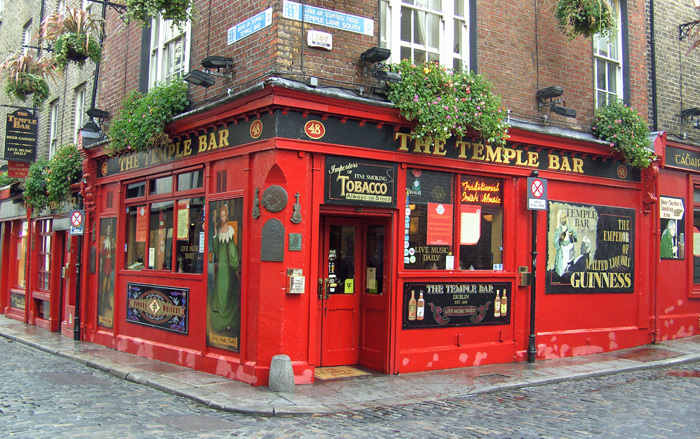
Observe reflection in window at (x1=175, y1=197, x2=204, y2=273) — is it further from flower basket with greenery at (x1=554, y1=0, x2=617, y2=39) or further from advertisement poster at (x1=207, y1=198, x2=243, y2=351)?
flower basket with greenery at (x1=554, y1=0, x2=617, y2=39)

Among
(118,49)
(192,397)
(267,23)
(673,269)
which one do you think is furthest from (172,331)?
(673,269)

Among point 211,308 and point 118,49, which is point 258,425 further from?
point 118,49

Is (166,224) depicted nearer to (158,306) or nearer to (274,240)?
(158,306)

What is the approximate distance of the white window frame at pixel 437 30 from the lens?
10070 millimetres

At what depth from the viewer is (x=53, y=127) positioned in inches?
690

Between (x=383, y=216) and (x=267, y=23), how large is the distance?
335 cm

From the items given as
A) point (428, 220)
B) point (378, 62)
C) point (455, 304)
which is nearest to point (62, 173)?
point (378, 62)

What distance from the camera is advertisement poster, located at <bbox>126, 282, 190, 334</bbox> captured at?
10594mm

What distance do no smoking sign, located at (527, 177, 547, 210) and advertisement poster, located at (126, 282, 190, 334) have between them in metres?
6.07

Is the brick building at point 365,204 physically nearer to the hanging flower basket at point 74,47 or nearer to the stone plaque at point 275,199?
the stone plaque at point 275,199

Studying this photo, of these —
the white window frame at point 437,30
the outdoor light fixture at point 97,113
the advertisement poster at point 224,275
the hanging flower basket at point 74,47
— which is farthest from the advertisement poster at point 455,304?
the hanging flower basket at point 74,47

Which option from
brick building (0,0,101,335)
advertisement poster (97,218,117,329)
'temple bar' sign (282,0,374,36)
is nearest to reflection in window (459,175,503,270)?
'temple bar' sign (282,0,374,36)

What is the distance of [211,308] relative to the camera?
32.3 feet

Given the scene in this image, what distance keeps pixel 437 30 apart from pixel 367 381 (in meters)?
5.95
